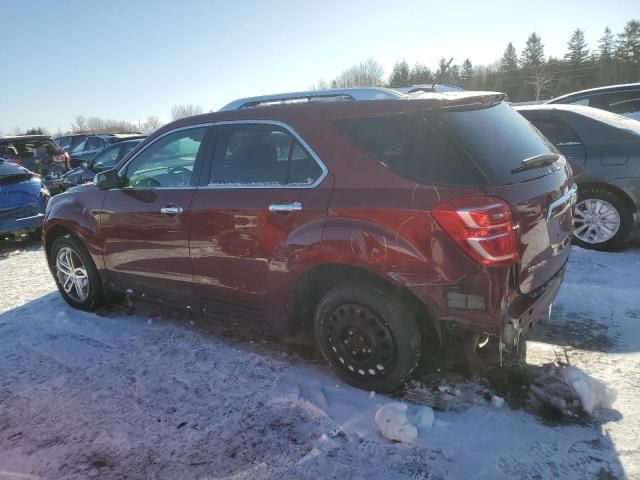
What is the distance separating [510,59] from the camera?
219ft

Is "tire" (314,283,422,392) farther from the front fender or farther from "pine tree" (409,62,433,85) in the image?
"pine tree" (409,62,433,85)

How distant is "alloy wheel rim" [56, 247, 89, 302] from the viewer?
4.82 m

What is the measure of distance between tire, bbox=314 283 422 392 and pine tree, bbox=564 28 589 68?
2739 inches

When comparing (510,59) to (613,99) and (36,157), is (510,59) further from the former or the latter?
(36,157)

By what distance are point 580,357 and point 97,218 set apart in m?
4.09

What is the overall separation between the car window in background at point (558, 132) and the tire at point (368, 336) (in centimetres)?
392

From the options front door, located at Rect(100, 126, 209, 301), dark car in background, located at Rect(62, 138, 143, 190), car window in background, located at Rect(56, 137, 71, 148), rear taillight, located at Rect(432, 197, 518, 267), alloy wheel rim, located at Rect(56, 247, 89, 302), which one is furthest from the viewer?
car window in background, located at Rect(56, 137, 71, 148)

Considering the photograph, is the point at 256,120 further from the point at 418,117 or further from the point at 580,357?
the point at 580,357

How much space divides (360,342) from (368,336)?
87 mm

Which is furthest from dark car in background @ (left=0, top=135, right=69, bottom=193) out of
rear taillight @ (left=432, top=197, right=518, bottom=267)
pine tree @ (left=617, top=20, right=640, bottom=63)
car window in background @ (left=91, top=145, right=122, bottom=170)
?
pine tree @ (left=617, top=20, right=640, bottom=63)

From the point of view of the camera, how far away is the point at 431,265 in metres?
2.62

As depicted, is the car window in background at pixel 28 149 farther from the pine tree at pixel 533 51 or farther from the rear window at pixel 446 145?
the pine tree at pixel 533 51

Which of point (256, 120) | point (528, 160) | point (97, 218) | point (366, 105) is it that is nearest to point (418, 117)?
point (366, 105)

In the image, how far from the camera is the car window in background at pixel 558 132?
220 inches
